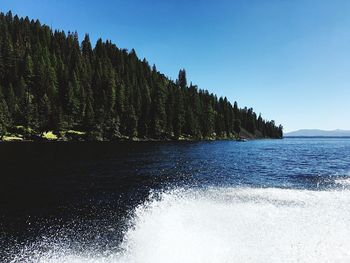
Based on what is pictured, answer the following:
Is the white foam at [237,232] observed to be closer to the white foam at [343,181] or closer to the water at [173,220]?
the water at [173,220]

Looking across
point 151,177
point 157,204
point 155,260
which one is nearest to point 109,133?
point 151,177

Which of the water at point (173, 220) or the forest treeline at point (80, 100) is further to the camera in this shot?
the forest treeline at point (80, 100)

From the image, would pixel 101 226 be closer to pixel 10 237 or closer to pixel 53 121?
pixel 10 237

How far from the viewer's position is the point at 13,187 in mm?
26141

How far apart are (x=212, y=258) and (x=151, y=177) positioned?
22674mm

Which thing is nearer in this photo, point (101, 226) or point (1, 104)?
point (101, 226)

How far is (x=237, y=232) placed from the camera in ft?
44.3

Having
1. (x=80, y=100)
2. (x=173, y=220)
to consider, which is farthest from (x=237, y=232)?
(x=80, y=100)

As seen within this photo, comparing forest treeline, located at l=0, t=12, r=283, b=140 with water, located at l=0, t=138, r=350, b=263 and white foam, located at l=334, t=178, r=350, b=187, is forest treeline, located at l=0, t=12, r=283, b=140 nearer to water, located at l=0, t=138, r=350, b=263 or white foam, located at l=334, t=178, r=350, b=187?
water, located at l=0, t=138, r=350, b=263

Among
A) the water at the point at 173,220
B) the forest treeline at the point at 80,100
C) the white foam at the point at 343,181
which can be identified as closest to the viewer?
the water at the point at 173,220

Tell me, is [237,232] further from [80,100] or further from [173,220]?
[80,100]

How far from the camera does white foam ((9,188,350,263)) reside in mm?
11141

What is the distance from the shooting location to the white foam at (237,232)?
36.6 ft

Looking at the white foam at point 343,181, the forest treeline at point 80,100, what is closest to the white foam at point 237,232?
the white foam at point 343,181
